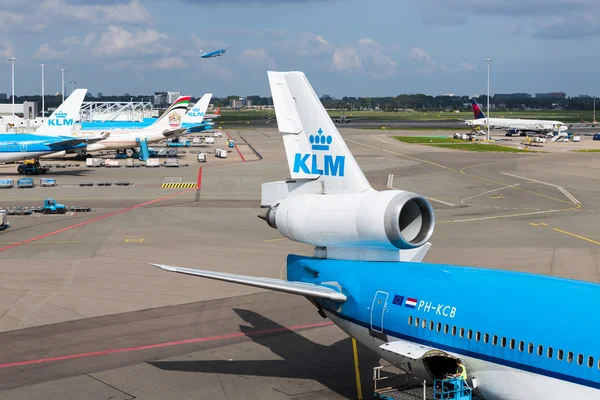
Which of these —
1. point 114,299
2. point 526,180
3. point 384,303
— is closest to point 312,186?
point 384,303

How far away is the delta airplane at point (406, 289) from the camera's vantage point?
17.0 meters

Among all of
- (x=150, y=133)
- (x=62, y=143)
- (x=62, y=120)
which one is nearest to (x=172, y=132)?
(x=150, y=133)

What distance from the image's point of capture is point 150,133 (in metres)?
113

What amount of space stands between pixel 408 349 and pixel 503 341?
111 inches

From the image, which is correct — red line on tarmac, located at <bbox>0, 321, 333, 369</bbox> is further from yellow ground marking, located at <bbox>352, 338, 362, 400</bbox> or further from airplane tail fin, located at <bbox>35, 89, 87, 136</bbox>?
airplane tail fin, located at <bbox>35, 89, 87, 136</bbox>

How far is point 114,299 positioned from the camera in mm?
33844

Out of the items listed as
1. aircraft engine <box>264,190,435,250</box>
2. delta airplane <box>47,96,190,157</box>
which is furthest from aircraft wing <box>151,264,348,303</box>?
delta airplane <box>47,96,190,157</box>

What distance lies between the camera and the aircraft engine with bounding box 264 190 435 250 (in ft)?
69.8

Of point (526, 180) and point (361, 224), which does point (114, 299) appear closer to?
point (361, 224)

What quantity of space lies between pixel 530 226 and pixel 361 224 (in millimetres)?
34474

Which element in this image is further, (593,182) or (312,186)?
(593,182)

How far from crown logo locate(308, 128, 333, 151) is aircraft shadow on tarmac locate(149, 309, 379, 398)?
712 cm

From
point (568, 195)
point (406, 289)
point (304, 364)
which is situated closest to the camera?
point (406, 289)

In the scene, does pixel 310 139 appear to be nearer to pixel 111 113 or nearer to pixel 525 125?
→ pixel 111 113
